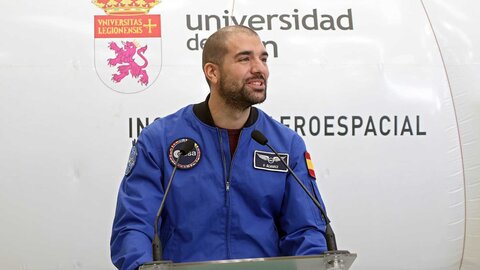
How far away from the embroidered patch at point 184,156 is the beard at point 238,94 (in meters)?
0.17

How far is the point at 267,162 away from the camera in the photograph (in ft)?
6.46

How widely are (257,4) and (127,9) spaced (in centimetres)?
52

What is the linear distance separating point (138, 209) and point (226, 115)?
39cm

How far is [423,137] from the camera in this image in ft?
8.89

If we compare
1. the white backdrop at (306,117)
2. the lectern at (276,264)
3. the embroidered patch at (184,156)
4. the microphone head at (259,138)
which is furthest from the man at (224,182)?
the white backdrop at (306,117)

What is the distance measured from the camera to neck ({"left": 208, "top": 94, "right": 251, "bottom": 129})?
201 cm

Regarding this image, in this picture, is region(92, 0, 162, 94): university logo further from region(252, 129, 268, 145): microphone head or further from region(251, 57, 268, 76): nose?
region(252, 129, 268, 145): microphone head

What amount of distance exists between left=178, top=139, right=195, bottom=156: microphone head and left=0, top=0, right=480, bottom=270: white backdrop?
29.0 inches

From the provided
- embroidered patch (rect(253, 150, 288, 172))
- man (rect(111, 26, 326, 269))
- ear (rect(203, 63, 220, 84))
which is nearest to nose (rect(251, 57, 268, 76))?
man (rect(111, 26, 326, 269))

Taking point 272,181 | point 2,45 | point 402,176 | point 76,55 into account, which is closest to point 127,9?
point 76,55

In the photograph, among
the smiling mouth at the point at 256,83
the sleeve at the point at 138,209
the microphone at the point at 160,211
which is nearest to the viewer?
the microphone at the point at 160,211

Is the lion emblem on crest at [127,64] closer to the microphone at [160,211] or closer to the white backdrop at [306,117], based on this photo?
the white backdrop at [306,117]

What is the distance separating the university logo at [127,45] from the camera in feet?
8.61

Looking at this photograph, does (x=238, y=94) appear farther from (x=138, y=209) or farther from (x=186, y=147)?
(x=138, y=209)
